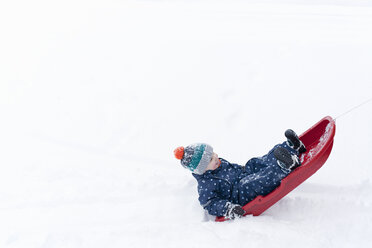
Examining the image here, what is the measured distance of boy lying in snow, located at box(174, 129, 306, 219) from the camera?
248 centimetres

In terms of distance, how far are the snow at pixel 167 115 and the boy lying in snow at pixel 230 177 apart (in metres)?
0.16

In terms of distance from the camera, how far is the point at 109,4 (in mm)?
6188

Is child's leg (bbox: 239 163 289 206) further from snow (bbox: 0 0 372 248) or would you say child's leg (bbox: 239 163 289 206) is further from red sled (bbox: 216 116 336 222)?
snow (bbox: 0 0 372 248)

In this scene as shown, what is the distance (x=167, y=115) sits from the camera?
3.74 meters

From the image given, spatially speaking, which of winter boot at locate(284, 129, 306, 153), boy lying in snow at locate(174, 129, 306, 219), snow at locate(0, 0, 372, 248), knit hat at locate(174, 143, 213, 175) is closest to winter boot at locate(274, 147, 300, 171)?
boy lying in snow at locate(174, 129, 306, 219)

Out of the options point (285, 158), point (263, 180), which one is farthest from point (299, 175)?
point (263, 180)

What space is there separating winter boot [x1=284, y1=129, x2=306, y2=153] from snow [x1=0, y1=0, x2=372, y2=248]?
0.31m

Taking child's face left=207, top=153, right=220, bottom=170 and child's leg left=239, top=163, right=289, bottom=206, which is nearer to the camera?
child's leg left=239, top=163, right=289, bottom=206

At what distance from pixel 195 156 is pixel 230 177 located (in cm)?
34

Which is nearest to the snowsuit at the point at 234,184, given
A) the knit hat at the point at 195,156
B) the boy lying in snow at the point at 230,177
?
the boy lying in snow at the point at 230,177

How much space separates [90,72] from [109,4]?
7.07 ft

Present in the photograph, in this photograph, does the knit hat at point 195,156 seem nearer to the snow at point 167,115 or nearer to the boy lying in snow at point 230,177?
the boy lying in snow at point 230,177

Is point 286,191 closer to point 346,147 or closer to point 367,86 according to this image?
point 346,147

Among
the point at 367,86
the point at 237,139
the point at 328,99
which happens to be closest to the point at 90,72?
the point at 237,139
